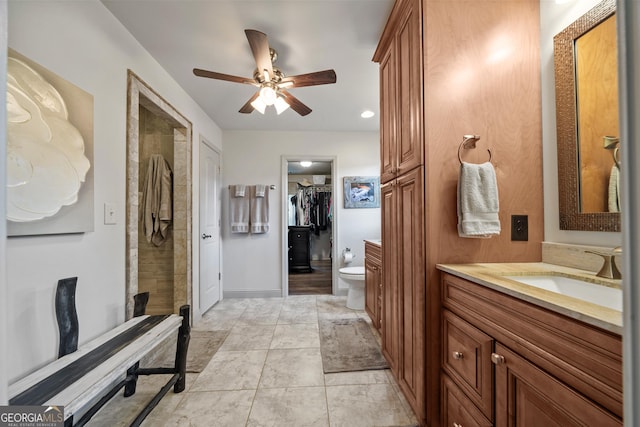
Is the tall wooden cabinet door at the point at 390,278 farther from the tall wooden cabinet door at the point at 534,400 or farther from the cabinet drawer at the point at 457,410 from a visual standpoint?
the tall wooden cabinet door at the point at 534,400

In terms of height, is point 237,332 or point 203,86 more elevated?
point 203,86

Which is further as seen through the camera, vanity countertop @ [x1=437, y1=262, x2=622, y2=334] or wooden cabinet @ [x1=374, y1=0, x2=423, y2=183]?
wooden cabinet @ [x1=374, y1=0, x2=423, y2=183]

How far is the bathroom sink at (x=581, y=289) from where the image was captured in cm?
90

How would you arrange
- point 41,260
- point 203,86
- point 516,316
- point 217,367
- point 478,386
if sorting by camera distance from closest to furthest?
point 516,316, point 478,386, point 41,260, point 217,367, point 203,86

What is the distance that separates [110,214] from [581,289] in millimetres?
2421

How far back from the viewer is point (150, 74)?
201 cm

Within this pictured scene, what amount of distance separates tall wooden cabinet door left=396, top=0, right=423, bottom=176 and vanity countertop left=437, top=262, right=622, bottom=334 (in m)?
0.58

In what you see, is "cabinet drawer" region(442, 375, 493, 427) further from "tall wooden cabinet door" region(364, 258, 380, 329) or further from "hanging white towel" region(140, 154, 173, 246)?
"hanging white towel" region(140, 154, 173, 246)

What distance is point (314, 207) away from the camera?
6.07 m

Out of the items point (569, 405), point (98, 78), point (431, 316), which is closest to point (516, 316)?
point (569, 405)

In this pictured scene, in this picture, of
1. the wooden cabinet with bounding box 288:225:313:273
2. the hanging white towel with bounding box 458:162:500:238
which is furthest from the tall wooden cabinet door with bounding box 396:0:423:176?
the wooden cabinet with bounding box 288:225:313:273

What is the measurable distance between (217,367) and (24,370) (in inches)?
43.5

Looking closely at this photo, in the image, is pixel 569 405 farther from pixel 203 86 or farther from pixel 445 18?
pixel 203 86

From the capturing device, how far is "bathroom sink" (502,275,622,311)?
905mm
